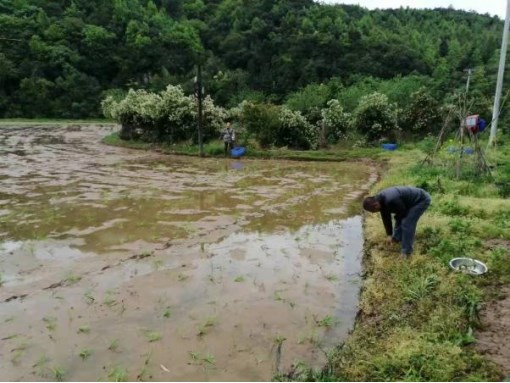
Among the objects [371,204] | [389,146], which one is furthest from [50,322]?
[389,146]

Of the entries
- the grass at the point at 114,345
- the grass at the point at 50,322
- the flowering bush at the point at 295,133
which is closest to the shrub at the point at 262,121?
the flowering bush at the point at 295,133

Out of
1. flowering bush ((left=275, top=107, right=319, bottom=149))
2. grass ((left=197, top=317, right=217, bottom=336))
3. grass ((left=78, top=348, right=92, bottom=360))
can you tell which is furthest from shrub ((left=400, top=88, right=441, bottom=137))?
grass ((left=78, top=348, right=92, bottom=360))

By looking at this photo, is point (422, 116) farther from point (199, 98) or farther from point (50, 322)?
point (50, 322)

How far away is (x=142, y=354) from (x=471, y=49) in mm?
50409

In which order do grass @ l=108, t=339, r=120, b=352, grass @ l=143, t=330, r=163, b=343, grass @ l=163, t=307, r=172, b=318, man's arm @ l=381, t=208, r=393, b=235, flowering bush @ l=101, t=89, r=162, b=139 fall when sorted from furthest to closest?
flowering bush @ l=101, t=89, r=162, b=139
man's arm @ l=381, t=208, r=393, b=235
grass @ l=163, t=307, r=172, b=318
grass @ l=143, t=330, r=163, b=343
grass @ l=108, t=339, r=120, b=352

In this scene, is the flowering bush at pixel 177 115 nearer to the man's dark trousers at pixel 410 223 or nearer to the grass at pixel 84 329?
the man's dark trousers at pixel 410 223

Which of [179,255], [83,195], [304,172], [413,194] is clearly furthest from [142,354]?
[304,172]

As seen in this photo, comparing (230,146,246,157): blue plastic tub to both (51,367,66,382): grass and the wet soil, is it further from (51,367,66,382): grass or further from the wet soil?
(51,367,66,382): grass

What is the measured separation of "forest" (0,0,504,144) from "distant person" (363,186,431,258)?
93.5ft

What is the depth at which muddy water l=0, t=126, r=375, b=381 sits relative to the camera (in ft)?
13.1

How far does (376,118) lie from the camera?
1842 centimetres

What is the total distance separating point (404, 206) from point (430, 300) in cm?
145

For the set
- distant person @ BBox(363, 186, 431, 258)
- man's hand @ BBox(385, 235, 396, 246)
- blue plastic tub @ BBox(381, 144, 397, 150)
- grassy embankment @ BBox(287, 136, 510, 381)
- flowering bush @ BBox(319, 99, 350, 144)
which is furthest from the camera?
flowering bush @ BBox(319, 99, 350, 144)

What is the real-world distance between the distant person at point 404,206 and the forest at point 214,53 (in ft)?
93.5
